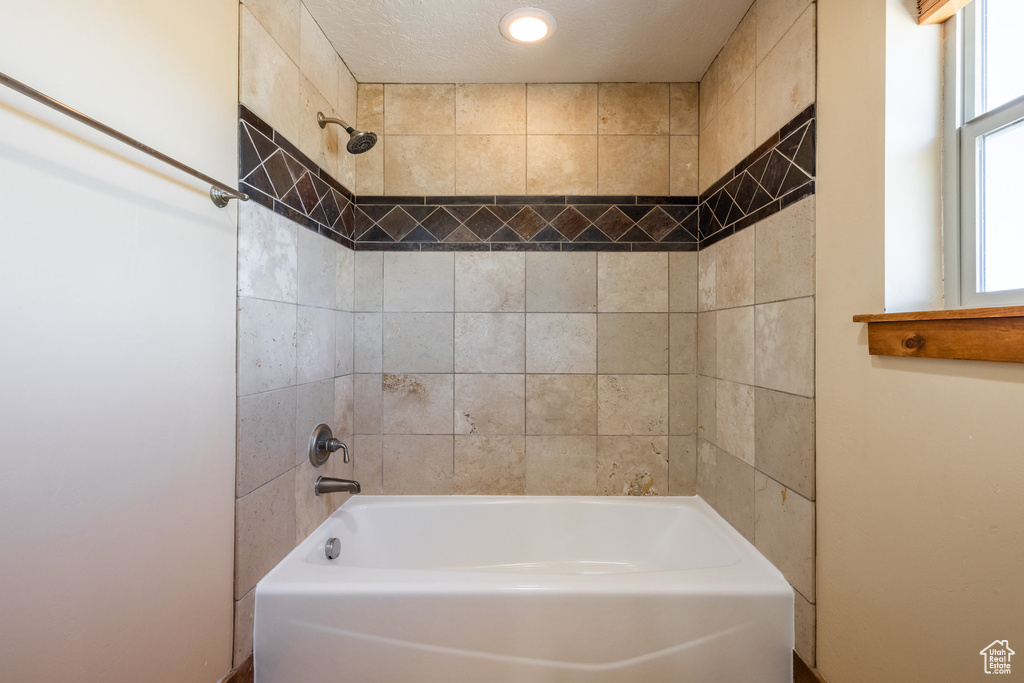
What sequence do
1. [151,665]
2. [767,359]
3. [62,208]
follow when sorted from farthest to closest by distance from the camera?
[767,359]
[151,665]
[62,208]

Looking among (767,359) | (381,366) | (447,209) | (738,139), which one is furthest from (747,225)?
(381,366)

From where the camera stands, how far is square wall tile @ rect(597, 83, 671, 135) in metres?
1.98

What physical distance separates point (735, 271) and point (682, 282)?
1.13ft

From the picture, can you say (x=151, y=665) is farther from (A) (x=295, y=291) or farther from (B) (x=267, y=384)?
(A) (x=295, y=291)

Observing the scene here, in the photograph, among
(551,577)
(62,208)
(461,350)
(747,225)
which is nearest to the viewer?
(62,208)

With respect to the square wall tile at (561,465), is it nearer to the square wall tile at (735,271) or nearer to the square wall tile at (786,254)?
the square wall tile at (735,271)

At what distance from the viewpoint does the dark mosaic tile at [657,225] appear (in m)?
1.97

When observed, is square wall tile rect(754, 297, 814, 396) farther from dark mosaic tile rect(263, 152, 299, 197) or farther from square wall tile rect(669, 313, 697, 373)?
dark mosaic tile rect(263, 152, 299, 197)

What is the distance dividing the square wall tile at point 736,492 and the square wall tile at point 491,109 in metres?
1.69

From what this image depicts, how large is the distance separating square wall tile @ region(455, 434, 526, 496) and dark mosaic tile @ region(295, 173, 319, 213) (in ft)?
3.76

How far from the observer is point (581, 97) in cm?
198

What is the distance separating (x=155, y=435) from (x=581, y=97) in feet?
6.65

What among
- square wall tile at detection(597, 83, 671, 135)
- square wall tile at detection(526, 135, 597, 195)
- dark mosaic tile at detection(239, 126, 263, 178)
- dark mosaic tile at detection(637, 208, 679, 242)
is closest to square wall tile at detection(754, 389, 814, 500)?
dark mosaic tile at detection(637, 208, 679, 242)

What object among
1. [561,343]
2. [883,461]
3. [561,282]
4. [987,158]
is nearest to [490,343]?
[561,343]
